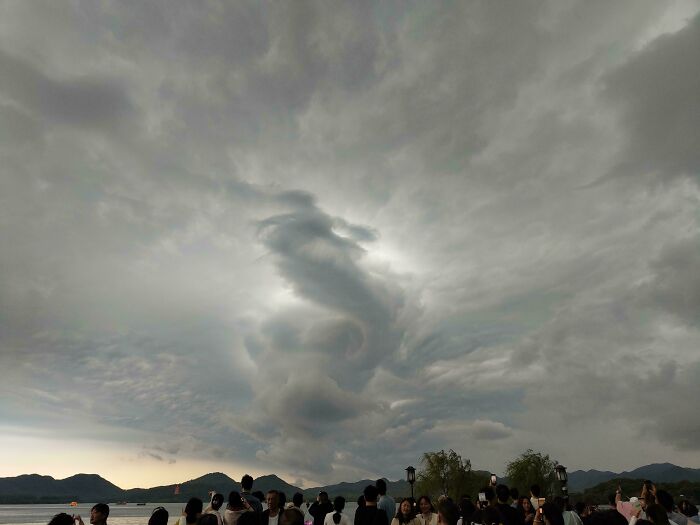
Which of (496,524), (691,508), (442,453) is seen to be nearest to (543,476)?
(442,453)

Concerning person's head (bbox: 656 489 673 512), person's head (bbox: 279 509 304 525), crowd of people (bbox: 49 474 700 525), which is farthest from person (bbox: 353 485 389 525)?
person's head (bbox: 656 489 673 512)

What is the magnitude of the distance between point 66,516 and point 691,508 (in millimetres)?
13680

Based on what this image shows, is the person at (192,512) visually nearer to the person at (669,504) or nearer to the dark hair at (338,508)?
the dark hair at (338,508)

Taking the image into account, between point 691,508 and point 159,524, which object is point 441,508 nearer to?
point 159,524

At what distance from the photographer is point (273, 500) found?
10.2 meters

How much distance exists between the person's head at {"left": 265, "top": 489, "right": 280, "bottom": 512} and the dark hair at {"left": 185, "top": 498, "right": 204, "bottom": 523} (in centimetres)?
169

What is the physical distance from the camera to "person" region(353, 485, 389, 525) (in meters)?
9.05

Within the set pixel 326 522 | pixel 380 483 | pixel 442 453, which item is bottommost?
pixel 326 522

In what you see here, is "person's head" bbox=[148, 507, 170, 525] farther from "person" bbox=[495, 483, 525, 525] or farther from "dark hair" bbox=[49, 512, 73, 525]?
"person" bbox=[495, 483, 525, 525]

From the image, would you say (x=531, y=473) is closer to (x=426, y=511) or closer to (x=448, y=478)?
(x=448, y=478)

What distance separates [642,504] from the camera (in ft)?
33.5

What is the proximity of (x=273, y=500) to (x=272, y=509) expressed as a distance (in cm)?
35

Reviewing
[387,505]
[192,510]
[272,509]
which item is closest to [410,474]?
[387,505]

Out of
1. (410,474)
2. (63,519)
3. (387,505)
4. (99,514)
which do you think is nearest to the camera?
(63,519)
